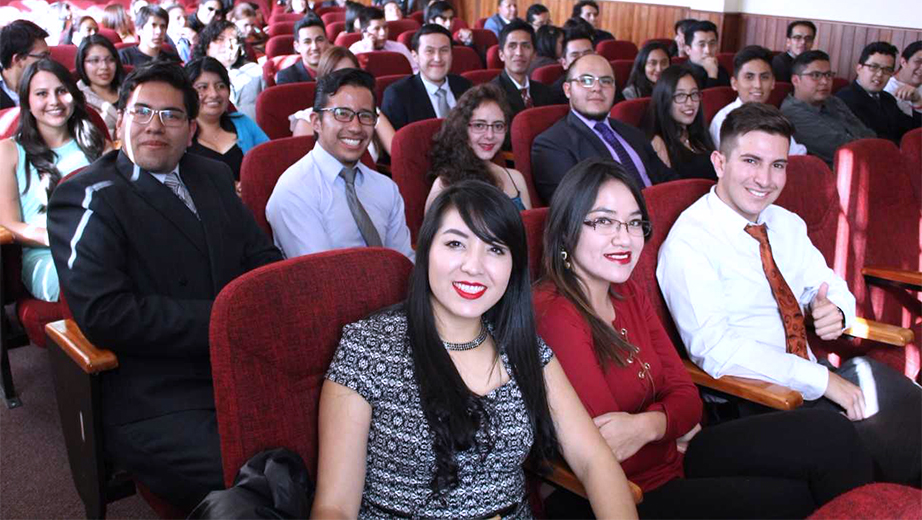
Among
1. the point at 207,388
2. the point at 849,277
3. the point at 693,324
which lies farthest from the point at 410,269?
the point at 849,277

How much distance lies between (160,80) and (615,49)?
211 inches

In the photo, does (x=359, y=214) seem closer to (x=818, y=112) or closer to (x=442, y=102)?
(x=442, y=102)

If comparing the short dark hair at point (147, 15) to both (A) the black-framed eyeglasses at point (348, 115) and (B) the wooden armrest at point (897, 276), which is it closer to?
(A) the black-framed eyeglasses at point (348, 115)

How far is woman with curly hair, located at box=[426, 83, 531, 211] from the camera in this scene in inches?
115

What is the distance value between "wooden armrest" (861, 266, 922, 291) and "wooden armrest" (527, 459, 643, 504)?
1446 mm

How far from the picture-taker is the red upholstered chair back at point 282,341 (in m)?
1.38

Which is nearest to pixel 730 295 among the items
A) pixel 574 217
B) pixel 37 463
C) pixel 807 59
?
pixel 574 217

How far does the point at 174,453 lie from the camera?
174cm

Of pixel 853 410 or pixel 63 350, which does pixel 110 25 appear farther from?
pixel 853 410

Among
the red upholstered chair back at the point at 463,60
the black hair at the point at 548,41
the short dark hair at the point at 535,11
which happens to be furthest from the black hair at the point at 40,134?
the short dark hair at the point at 535,11

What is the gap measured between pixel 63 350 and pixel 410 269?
834 mm

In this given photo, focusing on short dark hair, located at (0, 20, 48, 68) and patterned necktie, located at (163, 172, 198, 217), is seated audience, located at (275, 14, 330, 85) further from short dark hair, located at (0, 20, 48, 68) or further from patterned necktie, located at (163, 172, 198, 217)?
patterned necktie, located at (163, 172, 198, 217)

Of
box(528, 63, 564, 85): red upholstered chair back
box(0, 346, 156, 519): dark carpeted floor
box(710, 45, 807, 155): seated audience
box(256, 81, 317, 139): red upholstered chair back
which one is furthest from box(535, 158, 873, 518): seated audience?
box(528, 63, 564, 85): red upholstered chair back

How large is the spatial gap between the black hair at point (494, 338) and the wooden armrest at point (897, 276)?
5.07 feet
